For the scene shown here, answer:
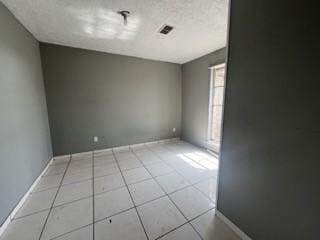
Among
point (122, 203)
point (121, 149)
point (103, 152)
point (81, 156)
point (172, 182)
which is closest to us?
point (122, 203)

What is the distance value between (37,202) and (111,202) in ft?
3.08

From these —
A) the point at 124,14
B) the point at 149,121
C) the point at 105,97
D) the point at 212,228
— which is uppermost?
the point at 124,14

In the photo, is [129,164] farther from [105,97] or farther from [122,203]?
[105,97]

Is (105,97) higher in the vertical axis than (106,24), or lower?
lower

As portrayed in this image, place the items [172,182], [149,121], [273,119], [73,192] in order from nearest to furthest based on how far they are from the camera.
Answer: [273,119] → [73,192] → [172,182] → [149,121]

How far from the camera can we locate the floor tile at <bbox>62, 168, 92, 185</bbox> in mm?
2217

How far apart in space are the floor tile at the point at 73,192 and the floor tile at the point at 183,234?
1.20 meters

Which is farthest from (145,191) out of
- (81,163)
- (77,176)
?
(81,163)

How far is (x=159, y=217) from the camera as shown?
1.52 m

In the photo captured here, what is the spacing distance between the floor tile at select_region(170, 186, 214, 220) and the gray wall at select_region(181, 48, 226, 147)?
1857 mm

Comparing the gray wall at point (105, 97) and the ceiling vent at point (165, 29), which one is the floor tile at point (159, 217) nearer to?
Result: the gray wall at point (105, 97)

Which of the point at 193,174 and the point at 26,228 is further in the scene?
the point at 193,174

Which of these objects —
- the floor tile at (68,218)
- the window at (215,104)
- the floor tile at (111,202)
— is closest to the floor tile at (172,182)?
the floor tile at (111,202)

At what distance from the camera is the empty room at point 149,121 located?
0.95 meters
